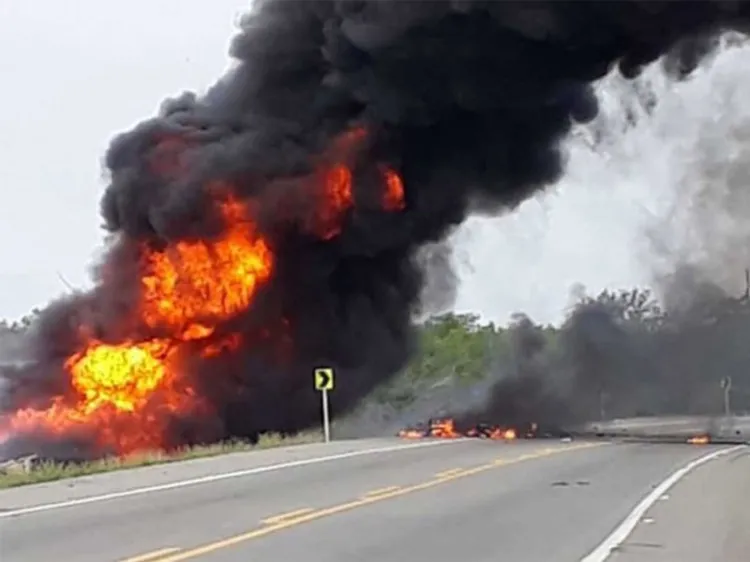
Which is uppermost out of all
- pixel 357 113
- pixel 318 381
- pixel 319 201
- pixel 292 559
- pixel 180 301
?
pixel 357 113

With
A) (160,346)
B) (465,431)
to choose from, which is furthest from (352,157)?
(465,431)

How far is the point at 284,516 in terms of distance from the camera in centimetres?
1524

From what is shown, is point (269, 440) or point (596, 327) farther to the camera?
point (596, 327)

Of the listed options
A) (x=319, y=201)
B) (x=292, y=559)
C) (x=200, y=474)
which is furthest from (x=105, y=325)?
(x=292, y=559)

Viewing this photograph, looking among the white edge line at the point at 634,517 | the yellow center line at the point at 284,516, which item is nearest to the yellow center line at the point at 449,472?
the white edge line at the point at 634,517

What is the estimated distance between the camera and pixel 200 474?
20.7 m

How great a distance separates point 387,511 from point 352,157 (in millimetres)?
20676

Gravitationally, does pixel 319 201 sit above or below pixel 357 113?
below

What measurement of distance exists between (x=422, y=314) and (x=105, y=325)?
9.34 meters

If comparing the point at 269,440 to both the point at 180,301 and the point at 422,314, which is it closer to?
the point at 180,301

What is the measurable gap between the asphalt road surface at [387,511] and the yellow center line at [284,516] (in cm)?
2

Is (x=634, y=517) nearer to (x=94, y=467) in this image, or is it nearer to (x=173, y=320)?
(x=94, y=467)

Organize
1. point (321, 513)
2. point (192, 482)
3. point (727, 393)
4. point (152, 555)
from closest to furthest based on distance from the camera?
point (152, 555) → point (321, 513) → point (192, 482) → point (727, 393)

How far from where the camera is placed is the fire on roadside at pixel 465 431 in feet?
112
